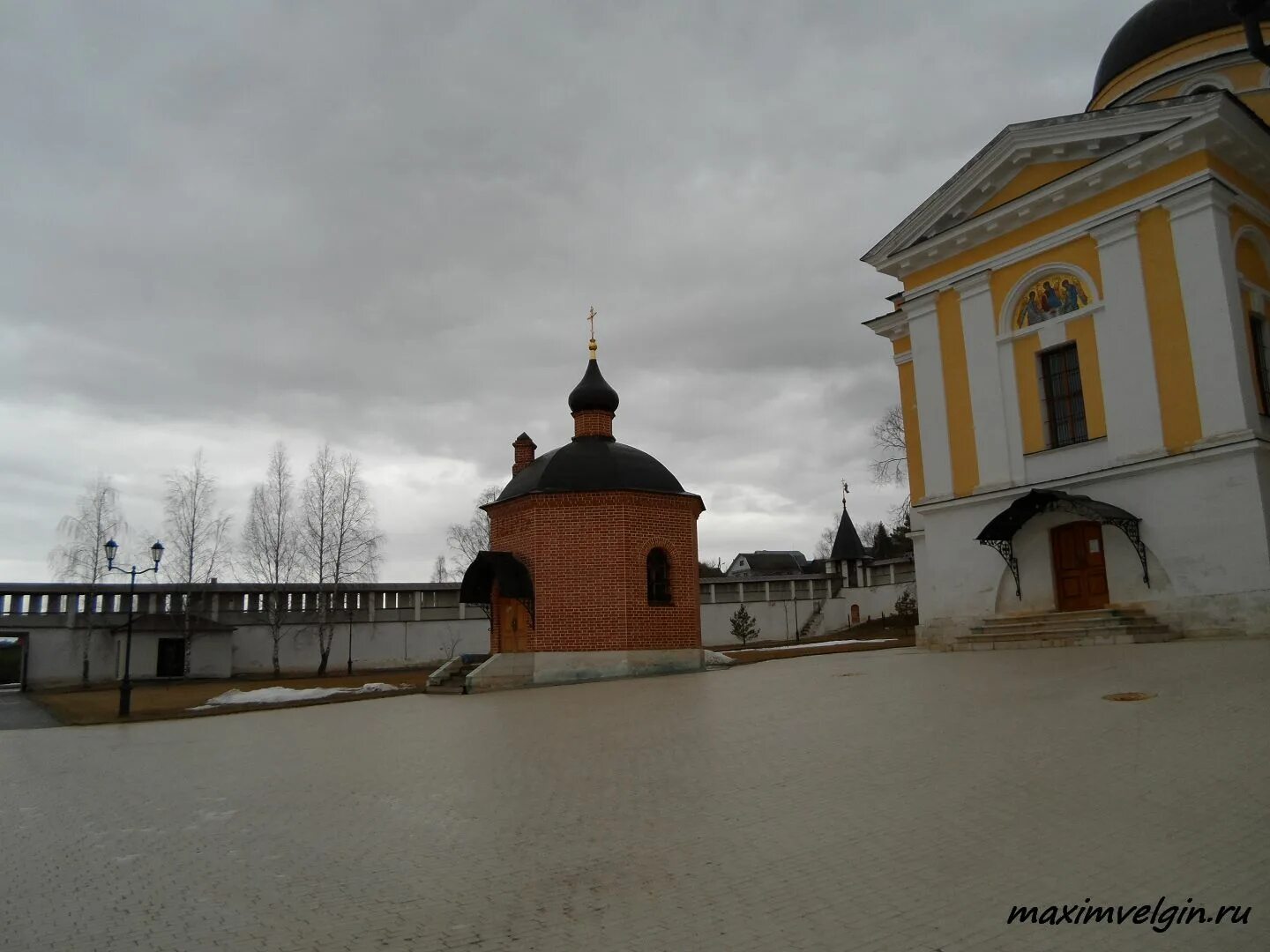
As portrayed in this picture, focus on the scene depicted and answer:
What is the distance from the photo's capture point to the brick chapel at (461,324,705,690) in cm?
2064

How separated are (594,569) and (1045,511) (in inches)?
387

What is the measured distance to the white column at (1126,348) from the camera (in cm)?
1662

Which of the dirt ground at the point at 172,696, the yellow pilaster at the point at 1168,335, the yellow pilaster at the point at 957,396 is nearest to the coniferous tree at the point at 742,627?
the dirt ground at the point at 172,696

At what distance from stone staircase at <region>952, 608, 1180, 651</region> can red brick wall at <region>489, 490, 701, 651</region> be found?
23.0 feet

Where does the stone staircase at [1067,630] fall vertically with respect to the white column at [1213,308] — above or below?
below

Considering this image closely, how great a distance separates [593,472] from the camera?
21.7 metres

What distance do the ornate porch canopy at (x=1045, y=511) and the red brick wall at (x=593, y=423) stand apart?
10.5 metres

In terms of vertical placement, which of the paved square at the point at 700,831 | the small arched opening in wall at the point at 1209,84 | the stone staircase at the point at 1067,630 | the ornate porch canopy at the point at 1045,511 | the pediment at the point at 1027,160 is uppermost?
the small arched opening in wall at the point at 1209,84

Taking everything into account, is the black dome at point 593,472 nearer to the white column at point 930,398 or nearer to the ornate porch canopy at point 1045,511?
the white column at point 930,398

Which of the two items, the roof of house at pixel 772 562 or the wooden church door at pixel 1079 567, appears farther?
the roof of house at pixel 772 562

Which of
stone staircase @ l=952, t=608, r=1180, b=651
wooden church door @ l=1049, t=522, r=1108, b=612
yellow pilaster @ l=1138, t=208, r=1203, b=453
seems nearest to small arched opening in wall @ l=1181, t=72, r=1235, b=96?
yellow pilaster @ l=1138, t=208, r=1203, b=453

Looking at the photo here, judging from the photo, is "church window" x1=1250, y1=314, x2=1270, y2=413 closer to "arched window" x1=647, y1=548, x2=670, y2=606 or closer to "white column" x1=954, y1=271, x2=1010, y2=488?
"white column" x1=954, y1=271, x2=1010, y2=488

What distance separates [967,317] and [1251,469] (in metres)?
6.47

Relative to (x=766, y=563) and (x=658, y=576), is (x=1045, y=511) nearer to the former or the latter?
(x=658, y=576)
